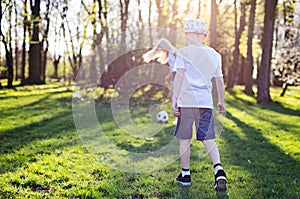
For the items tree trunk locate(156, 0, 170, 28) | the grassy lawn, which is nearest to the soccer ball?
the grassy lawn

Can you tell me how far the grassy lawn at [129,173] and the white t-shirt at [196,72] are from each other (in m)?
1.01

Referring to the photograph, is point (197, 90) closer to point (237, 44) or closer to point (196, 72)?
point (196, 72)

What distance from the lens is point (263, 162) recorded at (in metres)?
5.41

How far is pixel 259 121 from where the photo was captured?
33.2 ft

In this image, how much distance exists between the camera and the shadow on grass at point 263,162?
412 centimetres

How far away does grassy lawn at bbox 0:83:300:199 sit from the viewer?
3.88 m

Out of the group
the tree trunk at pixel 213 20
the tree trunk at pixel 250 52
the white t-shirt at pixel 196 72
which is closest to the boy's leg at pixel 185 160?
the white t-shirt at pixel 196 72

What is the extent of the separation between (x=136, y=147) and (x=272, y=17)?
10765 millimetres

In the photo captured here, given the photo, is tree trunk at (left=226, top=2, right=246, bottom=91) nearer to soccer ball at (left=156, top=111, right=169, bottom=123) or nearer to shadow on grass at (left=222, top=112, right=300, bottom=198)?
soccer ball at (left=156, top=111, right=169, bottom=123)

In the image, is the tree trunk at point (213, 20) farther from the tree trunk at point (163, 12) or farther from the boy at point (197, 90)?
the boy at point (197, 90)

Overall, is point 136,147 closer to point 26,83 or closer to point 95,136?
point 95,136

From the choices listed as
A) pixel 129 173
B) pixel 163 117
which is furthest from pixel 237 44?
pixel 129 173

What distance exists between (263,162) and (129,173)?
215 centimetres

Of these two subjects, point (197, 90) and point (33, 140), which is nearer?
point (197, 90)
